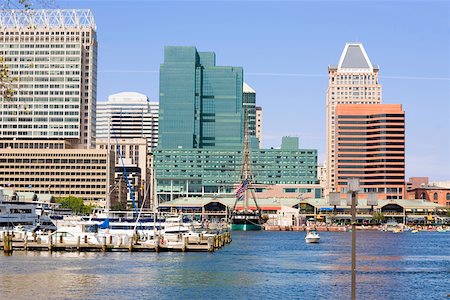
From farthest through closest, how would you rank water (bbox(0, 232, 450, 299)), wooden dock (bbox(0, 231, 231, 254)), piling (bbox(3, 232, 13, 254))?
wooden dock (bbox(0, 231, 231, 254)) → piling (bbox(3, 232, 13, 254)) → water (bbox(0, 232, 450, 299))

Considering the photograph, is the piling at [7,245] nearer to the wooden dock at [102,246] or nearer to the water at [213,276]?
the wooden dock at [102,246]

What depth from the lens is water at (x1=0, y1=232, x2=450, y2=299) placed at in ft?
285

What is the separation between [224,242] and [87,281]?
3570 inches

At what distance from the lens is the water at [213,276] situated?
3425 inches

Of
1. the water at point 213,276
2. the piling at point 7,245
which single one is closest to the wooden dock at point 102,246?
the piling at point 7,245

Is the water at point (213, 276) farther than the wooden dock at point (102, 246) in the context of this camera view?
No

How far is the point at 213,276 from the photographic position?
10438 centimetres

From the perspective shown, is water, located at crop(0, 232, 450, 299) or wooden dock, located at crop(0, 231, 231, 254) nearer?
water, located at crop(0, 232, 450, 299)

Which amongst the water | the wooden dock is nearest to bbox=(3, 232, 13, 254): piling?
the wooden dock

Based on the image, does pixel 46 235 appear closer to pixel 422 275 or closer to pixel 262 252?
pixel 262 252

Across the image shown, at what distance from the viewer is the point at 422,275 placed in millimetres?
113000

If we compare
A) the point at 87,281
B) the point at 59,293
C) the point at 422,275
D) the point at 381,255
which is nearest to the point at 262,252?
the point at 381,255

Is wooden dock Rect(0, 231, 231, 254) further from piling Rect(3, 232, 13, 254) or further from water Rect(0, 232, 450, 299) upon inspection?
water Rect(0, 232, 450, 299)

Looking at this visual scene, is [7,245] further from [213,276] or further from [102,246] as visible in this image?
[213,276]
